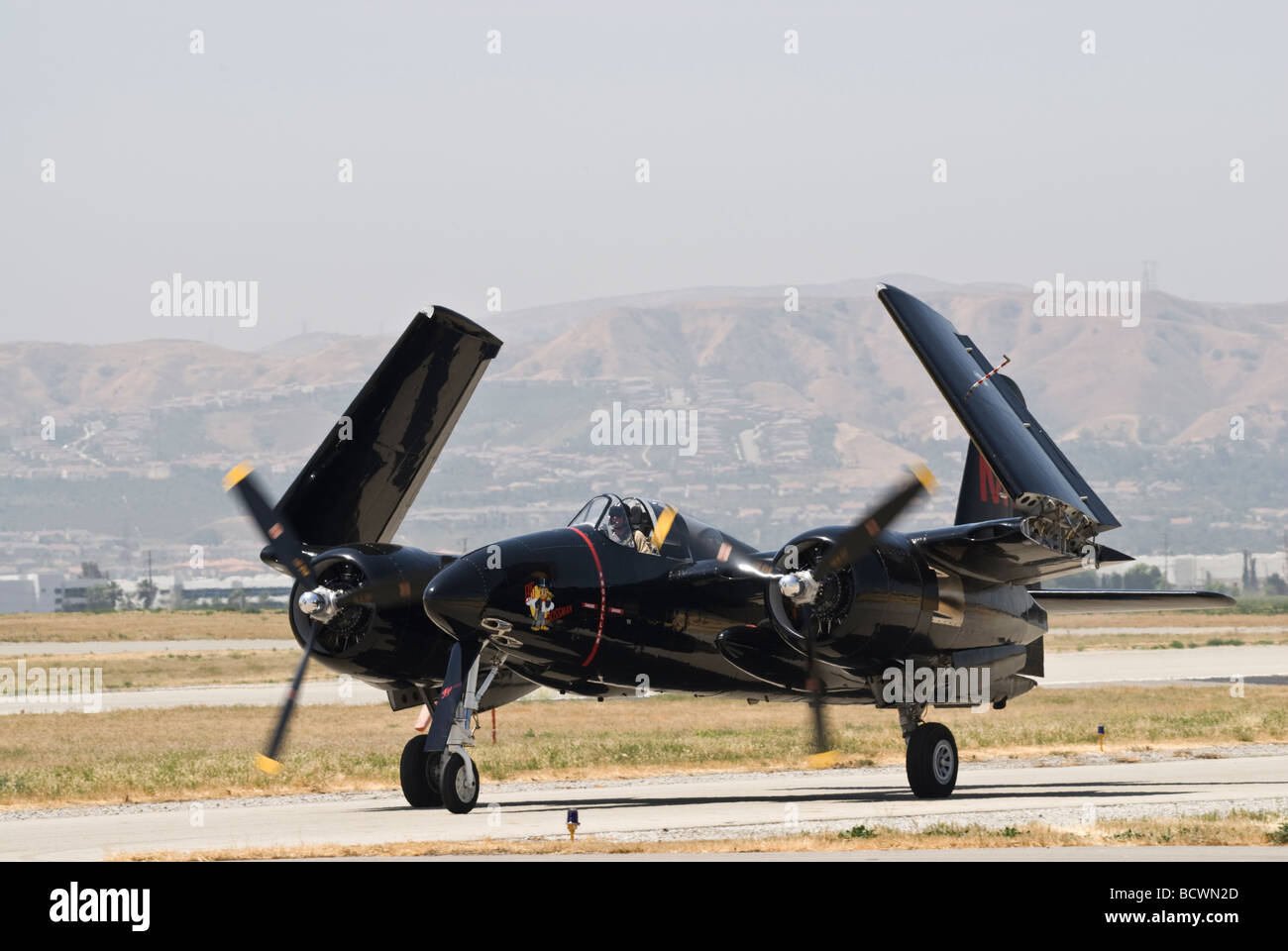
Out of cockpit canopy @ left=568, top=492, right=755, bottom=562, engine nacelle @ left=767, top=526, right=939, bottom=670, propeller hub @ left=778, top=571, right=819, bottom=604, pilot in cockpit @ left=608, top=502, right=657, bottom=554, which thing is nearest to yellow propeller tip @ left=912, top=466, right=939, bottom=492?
engine nacelle @ left=767, top=526, right=939, bottom=670

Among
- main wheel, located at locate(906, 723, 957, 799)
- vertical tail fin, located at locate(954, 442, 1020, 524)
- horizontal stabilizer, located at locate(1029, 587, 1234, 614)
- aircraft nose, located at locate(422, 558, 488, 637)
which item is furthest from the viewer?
vertical tail fin, located at locate(954, 442, 1020, 524)

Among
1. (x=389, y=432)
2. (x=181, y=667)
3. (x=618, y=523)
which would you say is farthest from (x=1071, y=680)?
(x=618, y=523)

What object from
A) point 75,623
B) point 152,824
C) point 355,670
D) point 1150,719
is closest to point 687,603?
point 355,670

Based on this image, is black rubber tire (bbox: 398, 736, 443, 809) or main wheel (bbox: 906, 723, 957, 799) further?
main wheel (bbox: 906, 723, 957, 799)

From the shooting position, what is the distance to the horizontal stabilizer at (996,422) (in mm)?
25016

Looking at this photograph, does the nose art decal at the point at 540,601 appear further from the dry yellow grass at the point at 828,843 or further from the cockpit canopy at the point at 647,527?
the dry yellow grass at the point at 828,843

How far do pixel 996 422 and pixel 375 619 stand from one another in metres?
10.0

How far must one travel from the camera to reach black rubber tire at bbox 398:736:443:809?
26.7 metres

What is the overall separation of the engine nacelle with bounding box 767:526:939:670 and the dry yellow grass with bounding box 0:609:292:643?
96.2m

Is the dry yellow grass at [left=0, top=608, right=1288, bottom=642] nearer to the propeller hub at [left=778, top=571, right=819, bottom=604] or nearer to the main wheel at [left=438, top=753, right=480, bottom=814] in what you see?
the propeller hub at [left=778, top=571, right=819, bottom=604]

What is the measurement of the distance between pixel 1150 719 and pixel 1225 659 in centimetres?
3836

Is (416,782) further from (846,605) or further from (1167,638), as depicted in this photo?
(1167,638)
